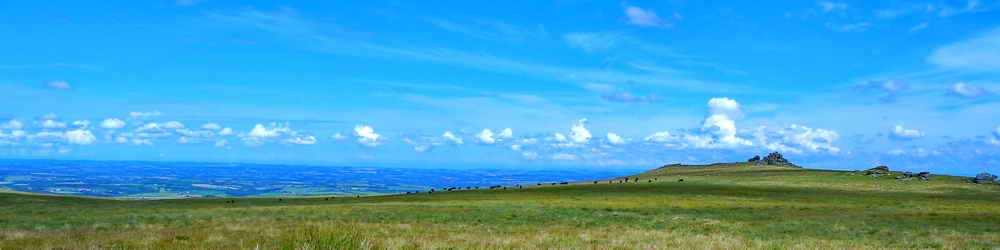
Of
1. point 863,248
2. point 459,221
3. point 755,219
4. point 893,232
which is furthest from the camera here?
point 755,219

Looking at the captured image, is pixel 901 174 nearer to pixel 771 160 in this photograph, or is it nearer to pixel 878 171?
pixel 878 171

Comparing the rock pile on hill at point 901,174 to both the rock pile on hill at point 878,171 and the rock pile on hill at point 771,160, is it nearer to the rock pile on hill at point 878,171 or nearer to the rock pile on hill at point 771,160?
the rock pile on hill at point 878,171

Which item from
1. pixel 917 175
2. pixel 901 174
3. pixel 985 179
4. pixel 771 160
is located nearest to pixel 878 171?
pixel 901 174

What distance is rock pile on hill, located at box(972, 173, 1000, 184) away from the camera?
8219 centimetres

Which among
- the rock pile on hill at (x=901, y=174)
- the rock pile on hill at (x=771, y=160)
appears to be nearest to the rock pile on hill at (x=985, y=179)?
the rock pile on hill at (x=901, y=174)

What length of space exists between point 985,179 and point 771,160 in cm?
7481

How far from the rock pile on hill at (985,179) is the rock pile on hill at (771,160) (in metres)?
70.0

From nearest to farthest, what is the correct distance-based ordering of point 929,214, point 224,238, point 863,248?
point 224,238 → point 863,248 → point 929,214

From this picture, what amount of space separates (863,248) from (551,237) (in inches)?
438

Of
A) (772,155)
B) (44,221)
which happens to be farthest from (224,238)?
(772,155)

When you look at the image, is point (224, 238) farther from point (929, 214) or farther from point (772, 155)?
point (772, 155)

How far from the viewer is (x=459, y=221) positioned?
3250 cm

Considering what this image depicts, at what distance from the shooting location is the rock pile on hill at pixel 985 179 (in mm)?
82188

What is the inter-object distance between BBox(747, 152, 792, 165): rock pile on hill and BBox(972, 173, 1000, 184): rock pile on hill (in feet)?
230
